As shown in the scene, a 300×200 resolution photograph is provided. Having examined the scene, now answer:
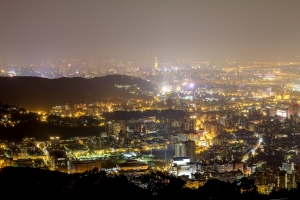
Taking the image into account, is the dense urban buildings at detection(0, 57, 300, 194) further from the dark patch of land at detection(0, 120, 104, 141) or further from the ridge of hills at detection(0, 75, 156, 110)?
the ridge of hills at detection(0, 75, 156, 110)

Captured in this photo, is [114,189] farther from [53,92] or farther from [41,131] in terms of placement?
[53,92]

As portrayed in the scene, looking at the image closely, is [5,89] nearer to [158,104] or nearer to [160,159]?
[158,104]

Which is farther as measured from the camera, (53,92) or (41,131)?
→ (53,92)

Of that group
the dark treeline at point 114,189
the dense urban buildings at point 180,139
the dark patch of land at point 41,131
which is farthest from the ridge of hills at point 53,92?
the dark treeline at point 114,189

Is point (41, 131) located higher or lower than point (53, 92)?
lower

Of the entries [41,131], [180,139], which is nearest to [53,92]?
[41,131]

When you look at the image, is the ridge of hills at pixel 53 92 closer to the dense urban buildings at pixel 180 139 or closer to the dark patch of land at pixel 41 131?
the dense urban buildings at pixel 180 139

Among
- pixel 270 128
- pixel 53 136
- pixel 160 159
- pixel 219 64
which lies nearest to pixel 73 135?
pixel 53 136
